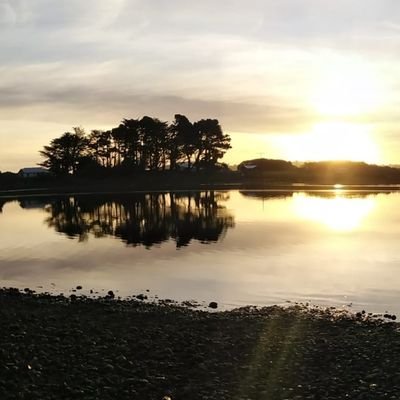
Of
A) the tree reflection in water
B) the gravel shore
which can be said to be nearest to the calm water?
the tree reflection in water

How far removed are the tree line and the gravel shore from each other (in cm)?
11602

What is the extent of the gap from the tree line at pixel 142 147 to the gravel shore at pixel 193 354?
11602 cm

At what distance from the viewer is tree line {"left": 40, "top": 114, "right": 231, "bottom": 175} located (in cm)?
13262

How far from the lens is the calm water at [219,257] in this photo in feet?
75.5

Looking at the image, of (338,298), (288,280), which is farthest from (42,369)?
(288,280)

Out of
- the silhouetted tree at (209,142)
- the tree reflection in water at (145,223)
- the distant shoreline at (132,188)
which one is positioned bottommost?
the tree reflection in water at (145,223)

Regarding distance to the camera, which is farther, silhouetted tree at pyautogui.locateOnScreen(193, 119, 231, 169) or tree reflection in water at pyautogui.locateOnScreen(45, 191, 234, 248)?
silhouetted tree at pyautogui.locateOnScreen(193, 119, 231, 169)

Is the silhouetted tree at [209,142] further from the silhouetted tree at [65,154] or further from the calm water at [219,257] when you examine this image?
the calm water at [219,257]

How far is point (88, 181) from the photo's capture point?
434ft

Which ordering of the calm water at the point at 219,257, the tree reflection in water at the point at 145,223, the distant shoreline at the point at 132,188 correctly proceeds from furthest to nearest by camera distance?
the distant shoreline at the point at 132,188
the tree reflection in water at the point at 145,223
the calm water at the point at 219,257

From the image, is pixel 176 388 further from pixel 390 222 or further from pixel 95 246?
pixel 390 222

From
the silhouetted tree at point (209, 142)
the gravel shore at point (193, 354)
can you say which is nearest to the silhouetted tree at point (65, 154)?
the silhouetted tree at point (209, 142)

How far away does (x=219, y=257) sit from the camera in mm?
31875

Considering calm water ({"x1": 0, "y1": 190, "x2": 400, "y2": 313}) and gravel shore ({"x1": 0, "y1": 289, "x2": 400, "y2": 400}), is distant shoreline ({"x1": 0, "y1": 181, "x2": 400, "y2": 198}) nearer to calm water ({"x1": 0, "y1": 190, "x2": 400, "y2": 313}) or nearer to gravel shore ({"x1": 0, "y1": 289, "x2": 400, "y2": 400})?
calm water ({"x1": 0, "y1": 190, "x2": 400, "y2": 313})
